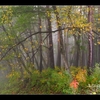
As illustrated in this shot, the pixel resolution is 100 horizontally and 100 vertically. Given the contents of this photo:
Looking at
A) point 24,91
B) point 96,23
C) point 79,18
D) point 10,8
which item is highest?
point 10,8

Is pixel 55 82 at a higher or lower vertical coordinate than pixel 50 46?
lower

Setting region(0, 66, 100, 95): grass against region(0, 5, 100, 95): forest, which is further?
region(0, 5, 100, 95): forest

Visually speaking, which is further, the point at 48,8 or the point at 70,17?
the point at 48,8

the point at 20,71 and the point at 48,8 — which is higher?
the point at 48,8

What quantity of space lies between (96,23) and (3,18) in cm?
704

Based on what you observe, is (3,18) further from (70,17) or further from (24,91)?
(24,91)

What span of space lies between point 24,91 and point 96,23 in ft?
23.6

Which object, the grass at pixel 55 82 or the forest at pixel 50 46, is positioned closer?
the grass at pixel 55 82

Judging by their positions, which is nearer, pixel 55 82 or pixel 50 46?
pixel 55 82
